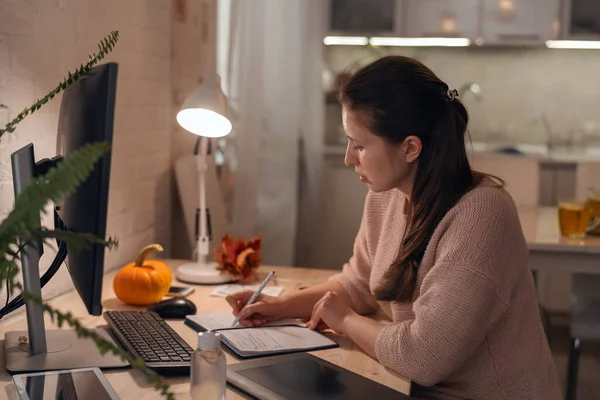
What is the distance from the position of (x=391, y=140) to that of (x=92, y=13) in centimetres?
96

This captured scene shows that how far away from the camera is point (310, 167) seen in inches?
146

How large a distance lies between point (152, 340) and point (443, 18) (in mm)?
3372

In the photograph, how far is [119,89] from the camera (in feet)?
7.36

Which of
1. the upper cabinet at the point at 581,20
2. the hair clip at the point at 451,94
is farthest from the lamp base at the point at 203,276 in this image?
the upper cabinet at the point at 581,20

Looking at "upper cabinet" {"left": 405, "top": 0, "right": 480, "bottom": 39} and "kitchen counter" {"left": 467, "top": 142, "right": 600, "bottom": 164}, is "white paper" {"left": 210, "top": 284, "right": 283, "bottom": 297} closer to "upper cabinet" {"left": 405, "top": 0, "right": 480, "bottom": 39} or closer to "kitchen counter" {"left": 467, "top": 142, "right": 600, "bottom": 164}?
"kitchen counter" {"left": 467, "top": 142, "right": 600, "bottom": 164}

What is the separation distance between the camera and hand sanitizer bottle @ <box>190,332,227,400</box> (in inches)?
43.4

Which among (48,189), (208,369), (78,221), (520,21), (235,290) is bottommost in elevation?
(235,290)

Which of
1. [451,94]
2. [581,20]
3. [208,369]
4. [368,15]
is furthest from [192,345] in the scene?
[581,20]

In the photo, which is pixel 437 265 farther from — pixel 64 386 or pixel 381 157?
pixel 64 386

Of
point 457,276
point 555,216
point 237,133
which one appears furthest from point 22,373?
point 555,216

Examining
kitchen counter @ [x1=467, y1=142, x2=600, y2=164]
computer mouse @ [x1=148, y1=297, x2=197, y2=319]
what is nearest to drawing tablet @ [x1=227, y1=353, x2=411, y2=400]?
computer mouse @ [x1=148, y1=297, x2=197, y2=319]

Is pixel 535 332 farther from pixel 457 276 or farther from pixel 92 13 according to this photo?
pixel 92 13

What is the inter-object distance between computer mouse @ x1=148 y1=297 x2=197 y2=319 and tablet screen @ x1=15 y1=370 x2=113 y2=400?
41 centimetres

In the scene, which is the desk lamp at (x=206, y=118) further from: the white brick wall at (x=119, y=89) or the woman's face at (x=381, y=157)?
the woman's face at (x=381, y=157)
